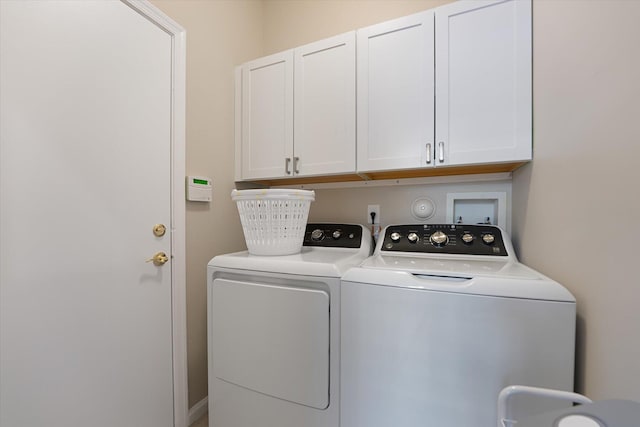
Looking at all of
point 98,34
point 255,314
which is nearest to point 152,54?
point 98,34

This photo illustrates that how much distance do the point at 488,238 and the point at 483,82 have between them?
0.75 m

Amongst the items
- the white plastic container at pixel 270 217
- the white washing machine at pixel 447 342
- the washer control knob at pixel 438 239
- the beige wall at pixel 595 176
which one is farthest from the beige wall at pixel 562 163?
the white plastic container at pixel 270 217

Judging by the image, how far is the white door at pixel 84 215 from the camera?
88 cm

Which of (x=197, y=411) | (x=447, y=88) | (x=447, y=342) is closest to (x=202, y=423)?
(x=197, y=411)

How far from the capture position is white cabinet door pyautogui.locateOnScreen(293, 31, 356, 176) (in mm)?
1501

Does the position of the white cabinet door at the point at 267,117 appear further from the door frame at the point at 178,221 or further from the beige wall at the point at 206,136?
the door frame at the point at 178,221

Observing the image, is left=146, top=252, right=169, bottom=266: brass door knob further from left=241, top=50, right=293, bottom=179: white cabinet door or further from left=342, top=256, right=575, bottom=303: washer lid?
left=342, top=256, right=575, bottom=303: washer lid

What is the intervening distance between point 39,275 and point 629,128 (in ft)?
5.90

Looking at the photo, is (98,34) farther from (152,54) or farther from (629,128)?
(629,128)

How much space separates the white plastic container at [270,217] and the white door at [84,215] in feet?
1.48

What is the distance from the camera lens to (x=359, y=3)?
1814 mm

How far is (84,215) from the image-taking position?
1.06 m

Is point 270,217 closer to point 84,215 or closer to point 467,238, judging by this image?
point 84,215

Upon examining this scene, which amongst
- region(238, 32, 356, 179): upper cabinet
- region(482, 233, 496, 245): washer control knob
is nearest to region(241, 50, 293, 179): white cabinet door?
region(238, 32, 356, 179): upper cabinet
